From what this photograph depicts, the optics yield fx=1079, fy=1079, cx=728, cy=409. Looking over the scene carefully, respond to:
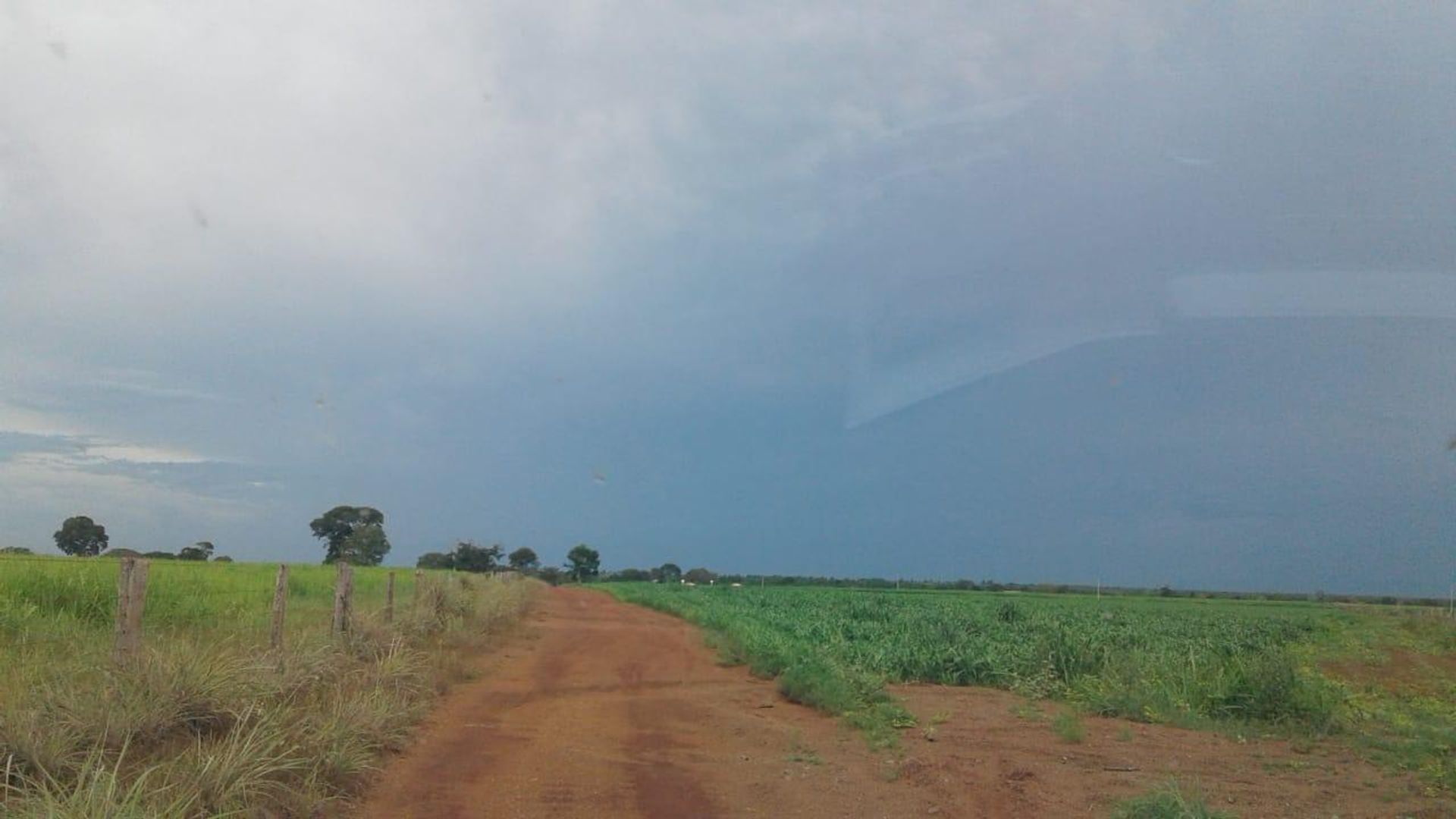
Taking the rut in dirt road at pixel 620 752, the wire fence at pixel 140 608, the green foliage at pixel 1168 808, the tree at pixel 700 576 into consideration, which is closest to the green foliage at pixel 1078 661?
the rut in dirt road at pixel 620 752

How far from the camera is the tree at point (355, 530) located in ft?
248

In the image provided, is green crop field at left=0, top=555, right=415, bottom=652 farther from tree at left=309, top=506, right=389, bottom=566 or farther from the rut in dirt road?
tree at left=309, top=506, right=389, bottom=566

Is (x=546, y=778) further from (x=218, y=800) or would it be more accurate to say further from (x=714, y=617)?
(x=714, y=617)

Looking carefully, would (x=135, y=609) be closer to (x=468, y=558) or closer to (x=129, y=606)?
(x=129, y=606)

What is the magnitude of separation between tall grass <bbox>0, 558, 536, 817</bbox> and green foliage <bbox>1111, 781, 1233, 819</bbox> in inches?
244

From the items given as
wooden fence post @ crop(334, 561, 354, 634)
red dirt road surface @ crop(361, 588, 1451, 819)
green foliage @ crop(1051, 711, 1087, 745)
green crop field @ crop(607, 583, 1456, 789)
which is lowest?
red dirt road surface @ crop(361, 588, 1451, 819)

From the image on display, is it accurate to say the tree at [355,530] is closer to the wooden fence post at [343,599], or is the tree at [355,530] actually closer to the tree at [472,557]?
the tree at [472,557]

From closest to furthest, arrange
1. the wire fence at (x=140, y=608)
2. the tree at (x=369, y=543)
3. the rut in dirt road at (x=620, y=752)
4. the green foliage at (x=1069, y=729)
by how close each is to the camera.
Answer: the rut in dirt road at (x=620, y=752), the wire fence at (x=140, y=608), the green foliage at (x=1069, y=729), the tree at (x=369, y=543)

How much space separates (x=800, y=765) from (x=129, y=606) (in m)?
6.50

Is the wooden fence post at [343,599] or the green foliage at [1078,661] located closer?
the wooden fence post at [343,599]

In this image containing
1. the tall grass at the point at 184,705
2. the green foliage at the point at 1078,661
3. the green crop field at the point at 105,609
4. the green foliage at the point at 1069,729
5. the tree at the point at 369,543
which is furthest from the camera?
the tree at the point at 369,543

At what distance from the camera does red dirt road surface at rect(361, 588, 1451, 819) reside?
9.13 meters

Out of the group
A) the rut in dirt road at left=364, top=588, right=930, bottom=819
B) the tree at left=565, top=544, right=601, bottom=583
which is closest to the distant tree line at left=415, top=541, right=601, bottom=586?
the tree at left=565, top=544, right=601, bottom=583

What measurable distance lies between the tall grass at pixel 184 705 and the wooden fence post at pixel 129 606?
183 millimetres
